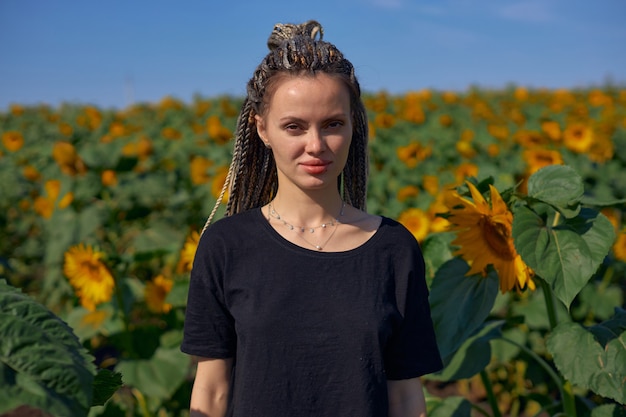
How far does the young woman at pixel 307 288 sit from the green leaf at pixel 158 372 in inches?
46.2

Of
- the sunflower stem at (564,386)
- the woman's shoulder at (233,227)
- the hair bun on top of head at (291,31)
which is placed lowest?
the sunflower stem at (564,386)

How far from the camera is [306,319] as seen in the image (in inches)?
54.9

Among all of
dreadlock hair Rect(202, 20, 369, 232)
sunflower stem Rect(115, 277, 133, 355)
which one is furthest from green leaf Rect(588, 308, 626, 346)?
sunflower stem Rect(115, 277, 133, 355)

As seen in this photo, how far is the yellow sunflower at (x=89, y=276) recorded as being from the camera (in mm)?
2830

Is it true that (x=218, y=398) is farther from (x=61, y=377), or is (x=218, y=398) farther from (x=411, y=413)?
(x=61, y=377)

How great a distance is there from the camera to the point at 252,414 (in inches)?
55.6

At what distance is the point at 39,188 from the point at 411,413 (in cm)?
575

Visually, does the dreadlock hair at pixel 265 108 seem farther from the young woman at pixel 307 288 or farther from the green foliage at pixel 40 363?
the green foliage at pixel 40 363

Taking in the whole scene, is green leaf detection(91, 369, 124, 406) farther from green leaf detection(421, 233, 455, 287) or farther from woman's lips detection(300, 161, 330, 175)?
green leaf detection(421, 233, 455, 287)

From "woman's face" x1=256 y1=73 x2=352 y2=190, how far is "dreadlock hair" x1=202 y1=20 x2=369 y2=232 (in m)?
0.03

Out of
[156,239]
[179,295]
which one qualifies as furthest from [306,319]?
[156,239]

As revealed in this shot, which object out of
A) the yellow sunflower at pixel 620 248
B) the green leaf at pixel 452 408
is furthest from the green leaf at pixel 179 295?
the yellow sunflower at pixel 620 248

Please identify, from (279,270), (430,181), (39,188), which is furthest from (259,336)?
(39,188)

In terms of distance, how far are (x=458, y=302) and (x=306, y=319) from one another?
656 millimetres
